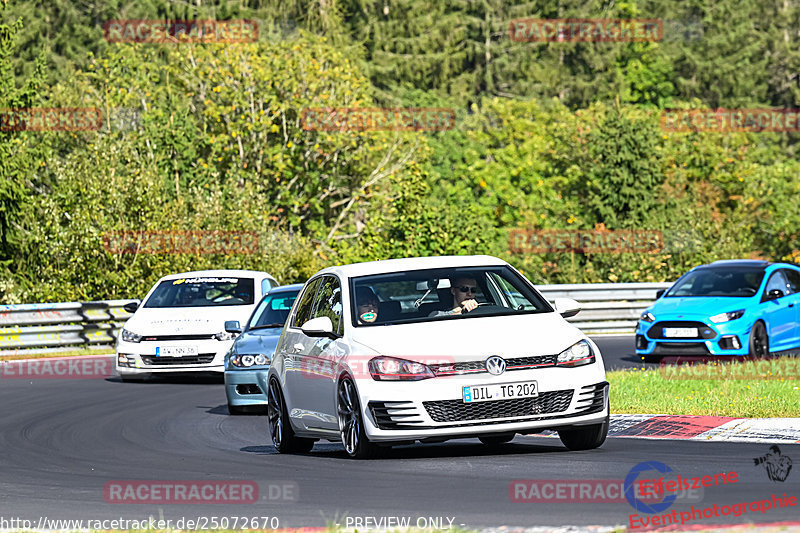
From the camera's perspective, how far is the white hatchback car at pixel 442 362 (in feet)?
36.6

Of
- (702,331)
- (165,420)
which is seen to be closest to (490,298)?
(165,420)

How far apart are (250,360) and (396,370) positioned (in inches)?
269

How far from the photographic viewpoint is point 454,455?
39.5 ft

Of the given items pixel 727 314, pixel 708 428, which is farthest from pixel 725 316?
pixel 708 428

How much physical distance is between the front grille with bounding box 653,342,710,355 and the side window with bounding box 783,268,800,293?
2.46m

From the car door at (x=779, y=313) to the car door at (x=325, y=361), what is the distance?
472 inches

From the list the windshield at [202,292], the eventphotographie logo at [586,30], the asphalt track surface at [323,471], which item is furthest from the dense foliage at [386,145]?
the asphalt track surface at [323,471]

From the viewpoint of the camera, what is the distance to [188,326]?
2261 centimetres

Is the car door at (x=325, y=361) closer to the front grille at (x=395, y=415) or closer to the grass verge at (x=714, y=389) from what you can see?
the front grille at (x=395, y=415)

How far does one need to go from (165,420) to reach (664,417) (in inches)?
229

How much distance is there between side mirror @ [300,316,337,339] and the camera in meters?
12.0

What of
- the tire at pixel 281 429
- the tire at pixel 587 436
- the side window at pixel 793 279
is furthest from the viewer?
the side window at pixel 793 279

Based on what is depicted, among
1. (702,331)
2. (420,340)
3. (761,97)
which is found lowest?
(761,97)

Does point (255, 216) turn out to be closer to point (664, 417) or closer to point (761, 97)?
point (664, 417)
